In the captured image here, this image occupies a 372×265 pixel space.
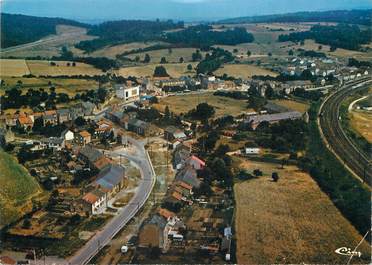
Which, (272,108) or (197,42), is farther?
(197,42)

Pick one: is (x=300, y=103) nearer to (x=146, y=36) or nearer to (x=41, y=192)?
(x=41, y=192)

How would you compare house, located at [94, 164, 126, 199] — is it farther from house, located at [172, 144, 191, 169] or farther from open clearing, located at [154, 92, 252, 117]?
open clearing, located at [154, 92, 252, 117]

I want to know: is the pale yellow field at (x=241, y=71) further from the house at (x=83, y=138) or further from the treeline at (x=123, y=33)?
the house at (x=83, y=138)

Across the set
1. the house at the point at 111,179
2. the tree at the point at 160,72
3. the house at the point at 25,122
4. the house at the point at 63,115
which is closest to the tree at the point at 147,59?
the tree at the point at 160,72

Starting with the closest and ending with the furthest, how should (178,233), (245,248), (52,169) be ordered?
1. (245,248)
2. (178,233)
3. (52,169)

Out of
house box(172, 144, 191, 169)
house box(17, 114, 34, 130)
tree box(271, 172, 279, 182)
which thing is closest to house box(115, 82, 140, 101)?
house box(17, 114, 34, 130)

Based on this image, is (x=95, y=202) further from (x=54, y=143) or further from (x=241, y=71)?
(x=241, y=71)

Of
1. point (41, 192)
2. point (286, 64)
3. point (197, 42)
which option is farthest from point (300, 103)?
point (197, 42)
